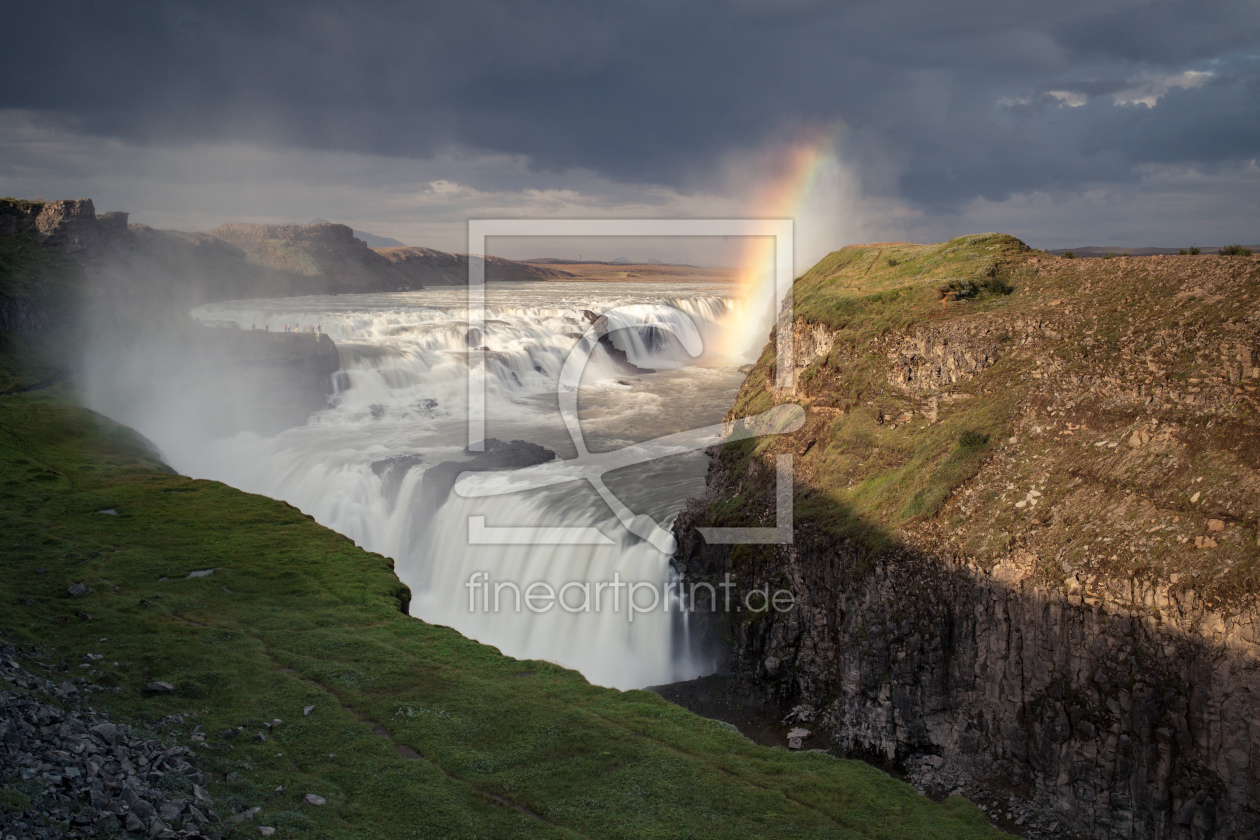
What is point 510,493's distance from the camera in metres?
29.7

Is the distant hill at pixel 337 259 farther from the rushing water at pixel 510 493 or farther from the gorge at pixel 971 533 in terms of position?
the gorge at pixel 971 533

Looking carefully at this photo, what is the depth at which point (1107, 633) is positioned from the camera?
13.2 m

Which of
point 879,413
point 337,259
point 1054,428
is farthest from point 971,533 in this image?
point 337,259

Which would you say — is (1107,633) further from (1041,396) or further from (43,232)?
(43,232)

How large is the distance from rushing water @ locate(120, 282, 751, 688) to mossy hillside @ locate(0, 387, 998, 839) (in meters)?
6.23

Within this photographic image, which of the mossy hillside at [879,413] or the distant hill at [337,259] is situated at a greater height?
the distant hill at [337,259]

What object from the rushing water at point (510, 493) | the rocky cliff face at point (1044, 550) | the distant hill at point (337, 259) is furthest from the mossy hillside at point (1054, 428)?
the distant hill at point (337, 259)

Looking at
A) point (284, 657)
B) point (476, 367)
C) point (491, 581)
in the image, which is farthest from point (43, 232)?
point (284, 657)

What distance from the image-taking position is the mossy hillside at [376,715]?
10.2 m

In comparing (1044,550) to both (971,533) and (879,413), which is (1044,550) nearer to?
(971,533)

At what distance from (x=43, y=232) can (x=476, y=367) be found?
53530mm

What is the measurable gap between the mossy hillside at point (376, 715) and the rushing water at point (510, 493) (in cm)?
623

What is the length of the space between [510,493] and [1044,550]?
785 inches

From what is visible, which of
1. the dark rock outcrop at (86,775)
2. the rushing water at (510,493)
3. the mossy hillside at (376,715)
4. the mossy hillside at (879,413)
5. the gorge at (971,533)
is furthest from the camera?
the rushing water at (510,493)
